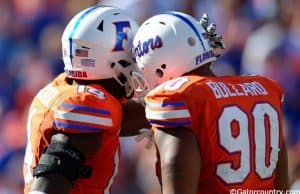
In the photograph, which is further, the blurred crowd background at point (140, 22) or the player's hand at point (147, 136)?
the blurred crowd background at point (140, 22)

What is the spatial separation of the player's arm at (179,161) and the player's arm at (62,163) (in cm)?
38

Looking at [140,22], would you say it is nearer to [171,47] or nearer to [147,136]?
[147,136]

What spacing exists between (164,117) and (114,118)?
420 mm

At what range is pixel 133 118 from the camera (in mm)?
3902

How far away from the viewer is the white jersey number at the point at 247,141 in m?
3.00

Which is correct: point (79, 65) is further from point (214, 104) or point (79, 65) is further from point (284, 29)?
point (284, 29)

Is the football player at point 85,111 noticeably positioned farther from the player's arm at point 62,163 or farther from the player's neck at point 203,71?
the player's neck at point 203,71

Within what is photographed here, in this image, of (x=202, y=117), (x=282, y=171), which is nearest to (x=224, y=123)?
(x=202, y=117)

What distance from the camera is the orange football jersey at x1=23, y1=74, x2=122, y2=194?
10.6 feet

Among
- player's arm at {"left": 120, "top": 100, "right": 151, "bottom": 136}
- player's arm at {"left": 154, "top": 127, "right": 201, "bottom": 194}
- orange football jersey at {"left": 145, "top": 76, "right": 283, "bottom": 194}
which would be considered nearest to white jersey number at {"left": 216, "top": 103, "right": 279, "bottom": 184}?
orange football jersey at {"left": 145, "top": 76, "right": 283, "bottom": 194}

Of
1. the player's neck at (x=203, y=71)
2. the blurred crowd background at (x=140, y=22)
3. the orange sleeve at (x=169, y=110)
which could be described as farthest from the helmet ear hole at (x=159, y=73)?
the blurred crowd background at (x=140, y=22)

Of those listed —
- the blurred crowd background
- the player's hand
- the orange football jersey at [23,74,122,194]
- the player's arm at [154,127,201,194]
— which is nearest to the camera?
Answer: the player's arm at [154,127,201,194]

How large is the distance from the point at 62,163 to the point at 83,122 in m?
0.18

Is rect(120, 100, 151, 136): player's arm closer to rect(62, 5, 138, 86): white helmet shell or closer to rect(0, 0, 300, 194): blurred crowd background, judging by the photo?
rect(62, 5, 138, 86): white helmet shell
